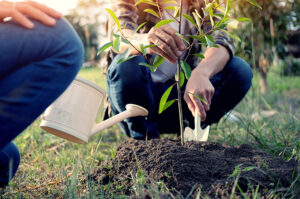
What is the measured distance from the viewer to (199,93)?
150 cm

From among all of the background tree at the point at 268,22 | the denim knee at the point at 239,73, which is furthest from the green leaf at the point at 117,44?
the background tree at the point at 268,22

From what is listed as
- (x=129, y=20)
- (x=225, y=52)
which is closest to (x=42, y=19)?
(x=129, y=20)

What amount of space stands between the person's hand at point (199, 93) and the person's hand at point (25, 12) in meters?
0.75

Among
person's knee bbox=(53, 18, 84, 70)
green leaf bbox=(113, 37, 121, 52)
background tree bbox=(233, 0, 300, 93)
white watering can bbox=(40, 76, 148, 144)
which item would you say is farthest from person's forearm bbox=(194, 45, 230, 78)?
background tree bbox=(233, 0, 300, 93)

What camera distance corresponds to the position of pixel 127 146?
1.43 meters

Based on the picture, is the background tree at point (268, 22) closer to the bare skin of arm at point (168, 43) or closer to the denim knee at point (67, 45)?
the bare skin of arm at point (168, 43)

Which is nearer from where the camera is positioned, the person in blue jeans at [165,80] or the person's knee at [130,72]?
the person in blue jeans at [165,80]

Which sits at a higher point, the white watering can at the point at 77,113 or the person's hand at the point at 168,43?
the person's hand at the point at 168,43

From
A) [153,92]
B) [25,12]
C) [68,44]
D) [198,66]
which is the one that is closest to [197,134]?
[198,66]

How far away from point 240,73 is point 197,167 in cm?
90

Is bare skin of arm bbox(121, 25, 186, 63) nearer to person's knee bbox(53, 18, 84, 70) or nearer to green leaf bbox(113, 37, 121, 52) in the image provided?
green leaf bbox(113, 37, 121, 52)

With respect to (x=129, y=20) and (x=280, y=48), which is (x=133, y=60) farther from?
(x=280, y=48)

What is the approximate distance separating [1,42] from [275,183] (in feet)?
3.23

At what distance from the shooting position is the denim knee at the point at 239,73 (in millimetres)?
1905
